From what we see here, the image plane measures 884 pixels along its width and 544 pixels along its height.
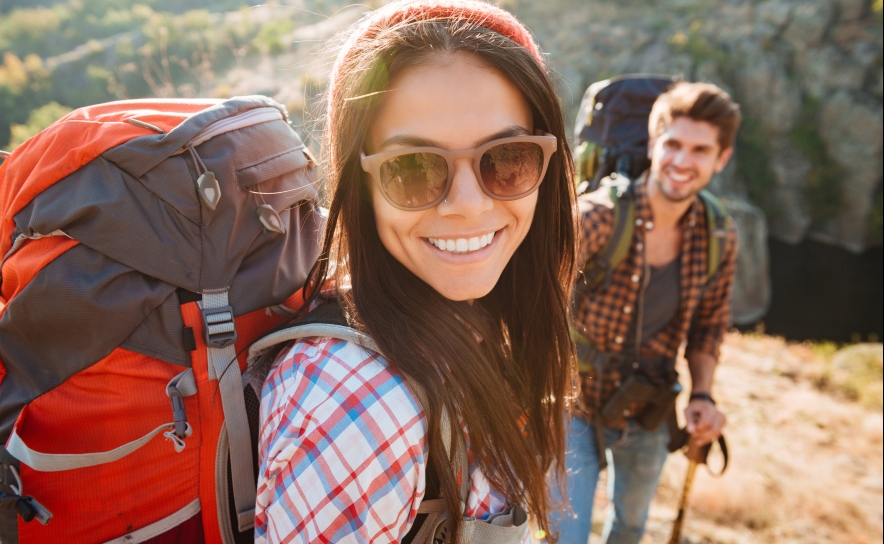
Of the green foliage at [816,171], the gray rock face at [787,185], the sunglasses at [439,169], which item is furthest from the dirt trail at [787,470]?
the green foliage at [816,171]

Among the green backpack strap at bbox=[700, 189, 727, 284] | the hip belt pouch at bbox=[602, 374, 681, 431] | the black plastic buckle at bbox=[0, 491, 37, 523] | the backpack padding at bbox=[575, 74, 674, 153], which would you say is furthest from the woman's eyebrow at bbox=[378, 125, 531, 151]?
the backpack padding at bbox=[575, 74, 674, 153]

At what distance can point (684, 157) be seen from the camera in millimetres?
2549

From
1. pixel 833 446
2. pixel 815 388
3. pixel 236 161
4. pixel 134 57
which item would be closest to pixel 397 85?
pixel 236 161

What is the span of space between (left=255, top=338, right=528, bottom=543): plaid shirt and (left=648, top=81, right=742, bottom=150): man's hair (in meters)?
2.52

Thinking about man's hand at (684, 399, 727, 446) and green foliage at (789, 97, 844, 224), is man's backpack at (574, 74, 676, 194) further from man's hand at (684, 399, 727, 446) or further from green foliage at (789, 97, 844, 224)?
green foliage at (789, 97, 844, 224)

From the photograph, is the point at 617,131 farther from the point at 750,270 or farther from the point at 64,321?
the point at 750,270

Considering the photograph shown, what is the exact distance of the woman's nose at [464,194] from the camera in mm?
1010

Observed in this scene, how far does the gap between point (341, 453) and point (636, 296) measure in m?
1.90

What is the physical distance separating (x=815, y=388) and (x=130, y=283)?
8779mm

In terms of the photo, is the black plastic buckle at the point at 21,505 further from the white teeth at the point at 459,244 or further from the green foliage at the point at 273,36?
the green foliage at the point at 273,36

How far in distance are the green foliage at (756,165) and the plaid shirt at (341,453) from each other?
27.0 m

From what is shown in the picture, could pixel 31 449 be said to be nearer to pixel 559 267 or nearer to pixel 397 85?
pixel 397 85

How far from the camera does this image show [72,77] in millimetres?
16375

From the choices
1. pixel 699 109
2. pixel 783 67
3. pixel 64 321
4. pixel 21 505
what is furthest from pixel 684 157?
pixel 783 67
